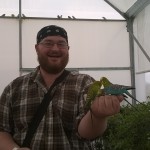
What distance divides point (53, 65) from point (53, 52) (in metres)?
0.08

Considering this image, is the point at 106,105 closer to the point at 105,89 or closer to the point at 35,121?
the point at 105,89

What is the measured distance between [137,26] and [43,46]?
3.59 m

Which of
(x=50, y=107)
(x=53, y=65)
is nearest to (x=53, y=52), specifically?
(x=53, y=65)

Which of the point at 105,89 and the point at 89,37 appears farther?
the point at 89,37

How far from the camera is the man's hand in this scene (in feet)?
4.29

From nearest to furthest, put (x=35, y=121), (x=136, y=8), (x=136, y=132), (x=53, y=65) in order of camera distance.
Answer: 1. (x=35, y=121)
2. (x=53, y=65)
3. (x=136, y=132)
4. (x=136, y=8)

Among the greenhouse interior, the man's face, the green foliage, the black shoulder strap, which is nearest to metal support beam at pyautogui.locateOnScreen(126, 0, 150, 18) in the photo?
the greenhouse interior

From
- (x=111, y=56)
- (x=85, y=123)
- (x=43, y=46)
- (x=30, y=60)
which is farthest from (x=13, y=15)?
(x=85, y=123)

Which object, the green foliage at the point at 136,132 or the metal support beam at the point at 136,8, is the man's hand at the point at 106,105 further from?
the metal support beam at the point at 136,8

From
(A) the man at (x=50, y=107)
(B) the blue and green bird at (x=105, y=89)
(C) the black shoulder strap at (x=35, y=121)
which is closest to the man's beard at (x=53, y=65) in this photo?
(A) the man at (x=50, y=107)

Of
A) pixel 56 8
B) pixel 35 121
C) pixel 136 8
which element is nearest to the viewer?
pixel 35 121

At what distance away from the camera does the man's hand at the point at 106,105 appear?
4.29 feet

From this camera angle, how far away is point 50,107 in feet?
5.82

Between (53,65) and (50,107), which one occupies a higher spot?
(53,65)
